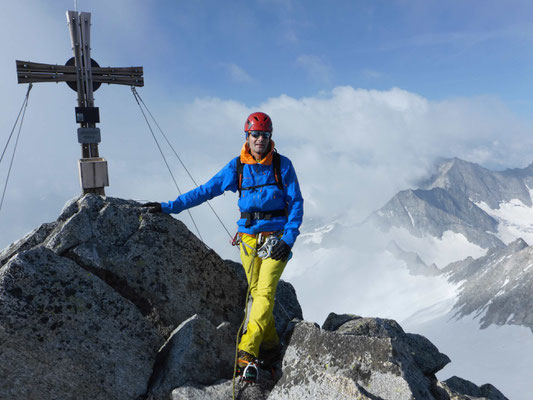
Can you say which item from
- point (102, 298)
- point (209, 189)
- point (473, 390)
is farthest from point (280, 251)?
point (473, 390)

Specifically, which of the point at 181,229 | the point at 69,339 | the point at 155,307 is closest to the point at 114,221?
the point at 181,229

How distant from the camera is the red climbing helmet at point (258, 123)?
381 inches

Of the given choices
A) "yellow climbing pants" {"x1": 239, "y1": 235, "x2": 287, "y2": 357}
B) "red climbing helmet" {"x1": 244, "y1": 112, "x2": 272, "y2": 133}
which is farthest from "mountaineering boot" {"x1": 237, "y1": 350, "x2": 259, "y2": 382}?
"red climbing helmet" {"x1": 244, "y1": 112, "x2": 272, "y2": 133}

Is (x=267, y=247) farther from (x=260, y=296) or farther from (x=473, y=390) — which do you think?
(x=473, y=390)

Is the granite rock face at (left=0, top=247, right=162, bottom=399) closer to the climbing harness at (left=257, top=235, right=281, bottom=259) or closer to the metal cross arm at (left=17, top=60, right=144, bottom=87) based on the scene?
the climbing harness at (left=257, top=235, right=281, bottom=259)

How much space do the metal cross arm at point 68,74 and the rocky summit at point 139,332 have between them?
793 cm

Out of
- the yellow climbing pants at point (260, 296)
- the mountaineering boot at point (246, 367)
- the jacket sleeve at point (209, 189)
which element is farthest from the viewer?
the jacket sleeve at point (209, 189)

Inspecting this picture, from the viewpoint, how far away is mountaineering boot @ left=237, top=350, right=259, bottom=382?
7.85 m

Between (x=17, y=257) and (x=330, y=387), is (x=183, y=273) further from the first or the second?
(x=330, y=387)

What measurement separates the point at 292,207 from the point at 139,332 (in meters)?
4.51

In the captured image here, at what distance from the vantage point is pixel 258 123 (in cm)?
971

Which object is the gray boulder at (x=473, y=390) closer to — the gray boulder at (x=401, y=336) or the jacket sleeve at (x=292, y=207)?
the gray boulder at (x=401, y=336)

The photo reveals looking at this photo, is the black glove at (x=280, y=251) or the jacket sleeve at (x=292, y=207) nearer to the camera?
the black glove at (x=280, y=251)

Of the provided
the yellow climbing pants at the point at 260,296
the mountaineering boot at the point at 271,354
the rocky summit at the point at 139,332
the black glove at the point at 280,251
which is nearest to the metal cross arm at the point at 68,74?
the rocky summit at the point at 139,332
